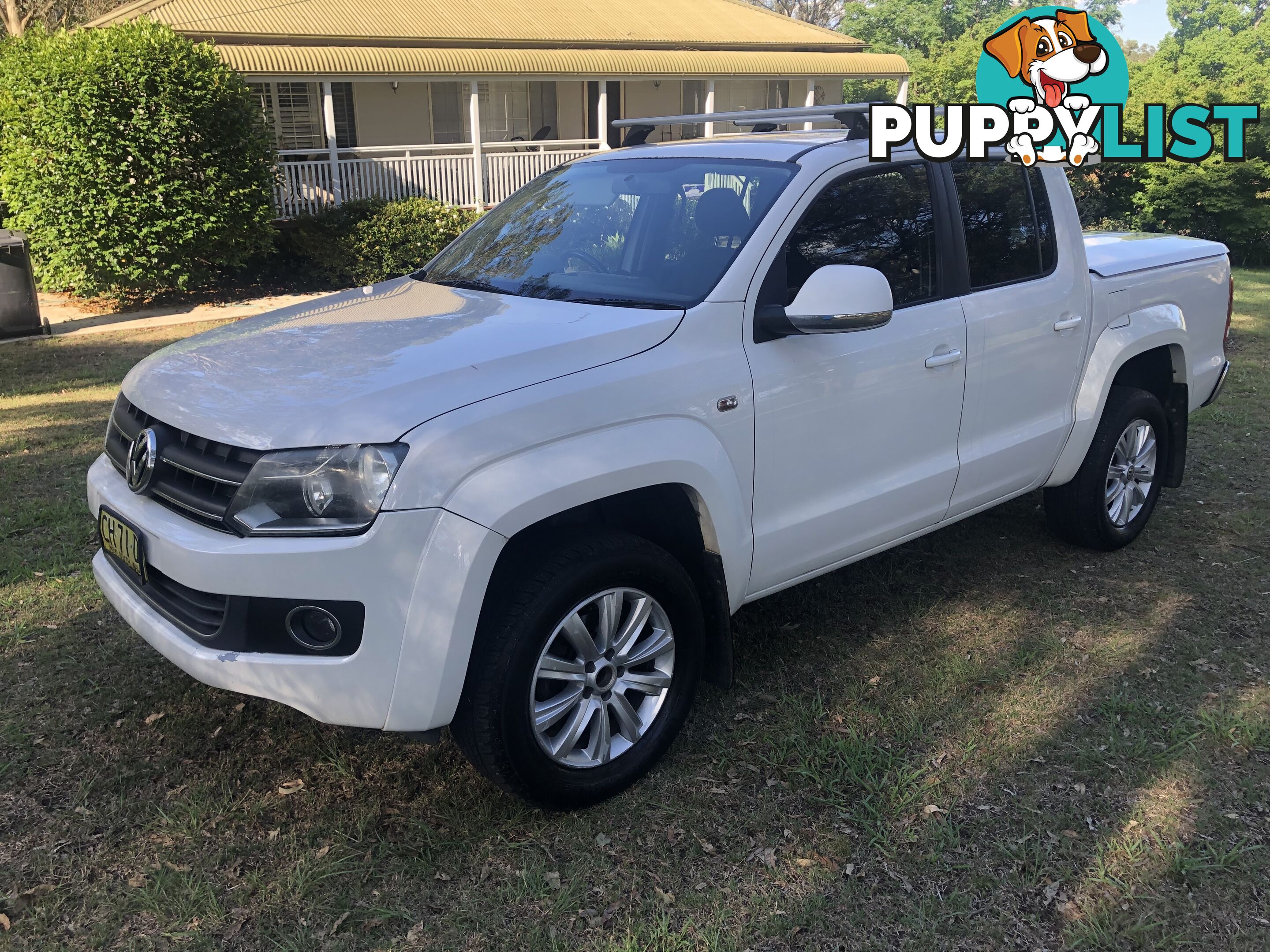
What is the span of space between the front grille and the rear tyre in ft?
12.1

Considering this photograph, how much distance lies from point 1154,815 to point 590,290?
2.40 meters

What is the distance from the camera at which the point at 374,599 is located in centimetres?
261

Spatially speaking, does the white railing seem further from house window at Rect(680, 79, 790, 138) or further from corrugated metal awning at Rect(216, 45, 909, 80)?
house window at Rect(680, 79, 790, 138)

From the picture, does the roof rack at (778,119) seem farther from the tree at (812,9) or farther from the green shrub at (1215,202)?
the tree at (812,9)

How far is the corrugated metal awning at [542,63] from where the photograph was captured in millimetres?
16141

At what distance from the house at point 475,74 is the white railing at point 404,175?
0.10ft

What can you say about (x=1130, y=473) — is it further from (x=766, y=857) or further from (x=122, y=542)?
(x=122, y=542)

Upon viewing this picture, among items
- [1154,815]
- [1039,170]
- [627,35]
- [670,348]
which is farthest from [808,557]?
[627,35]

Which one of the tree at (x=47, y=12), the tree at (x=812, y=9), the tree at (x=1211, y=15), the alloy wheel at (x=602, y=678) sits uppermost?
the tree at (x=1211, y=15)

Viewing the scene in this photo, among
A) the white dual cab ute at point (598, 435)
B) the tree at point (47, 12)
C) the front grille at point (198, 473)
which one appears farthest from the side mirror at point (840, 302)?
the tree at point (47, 12)

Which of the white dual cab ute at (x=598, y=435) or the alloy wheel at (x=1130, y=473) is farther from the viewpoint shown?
the alloy wheel at (x=1130, y=473)

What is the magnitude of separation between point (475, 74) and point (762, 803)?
17.0 m

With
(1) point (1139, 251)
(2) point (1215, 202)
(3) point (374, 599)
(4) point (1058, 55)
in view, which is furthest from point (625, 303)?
(4) point (1058, 55)

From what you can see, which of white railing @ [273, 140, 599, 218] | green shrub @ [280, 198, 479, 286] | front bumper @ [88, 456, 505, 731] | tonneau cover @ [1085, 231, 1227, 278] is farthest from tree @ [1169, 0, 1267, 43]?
front bumper @ [88, 456, 505, 731]
